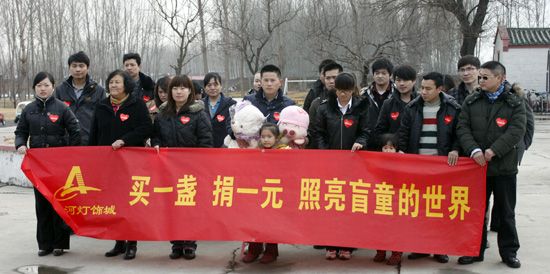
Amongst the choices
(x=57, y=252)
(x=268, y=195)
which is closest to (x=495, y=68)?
(x=268, y=195)

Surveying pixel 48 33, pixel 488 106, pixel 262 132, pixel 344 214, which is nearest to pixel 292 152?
pixel 262 132

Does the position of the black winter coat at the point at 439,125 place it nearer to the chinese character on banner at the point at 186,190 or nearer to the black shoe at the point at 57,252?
the chinese character on banner at the point at 186,190

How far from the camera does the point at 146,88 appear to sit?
6.27 m

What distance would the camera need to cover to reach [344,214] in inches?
179

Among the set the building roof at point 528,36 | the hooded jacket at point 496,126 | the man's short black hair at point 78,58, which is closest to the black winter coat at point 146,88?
the man's short black hair at point 78,58

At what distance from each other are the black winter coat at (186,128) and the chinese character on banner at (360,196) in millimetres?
1278

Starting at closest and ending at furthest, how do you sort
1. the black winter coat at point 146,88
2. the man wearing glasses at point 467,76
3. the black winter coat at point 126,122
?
the black winter coat at point 126,122 → the man wearing glasses at point 467,76 → the black winter coat at point 146,88

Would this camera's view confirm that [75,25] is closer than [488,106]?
No

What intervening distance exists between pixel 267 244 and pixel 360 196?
874 mm

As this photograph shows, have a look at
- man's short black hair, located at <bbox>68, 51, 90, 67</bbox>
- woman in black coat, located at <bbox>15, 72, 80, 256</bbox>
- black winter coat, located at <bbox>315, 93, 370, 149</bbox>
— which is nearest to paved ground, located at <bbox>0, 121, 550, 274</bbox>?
woman in black coat, located at <bbox>15, 72, 80, 256</bbox>

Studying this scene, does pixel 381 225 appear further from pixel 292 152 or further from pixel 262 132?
pixel 262 132

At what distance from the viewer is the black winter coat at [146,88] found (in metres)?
6.20

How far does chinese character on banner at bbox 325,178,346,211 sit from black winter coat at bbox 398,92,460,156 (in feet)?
1.99

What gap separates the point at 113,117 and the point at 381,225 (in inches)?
93.0
